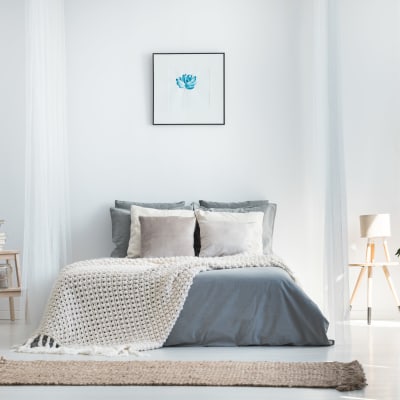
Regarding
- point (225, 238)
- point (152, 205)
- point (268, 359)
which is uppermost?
point (152, 205)

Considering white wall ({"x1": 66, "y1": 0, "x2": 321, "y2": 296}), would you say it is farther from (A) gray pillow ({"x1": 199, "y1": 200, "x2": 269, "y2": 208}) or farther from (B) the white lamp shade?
(B) the white lamp shade

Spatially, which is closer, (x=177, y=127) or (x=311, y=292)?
(x=311, y=292)

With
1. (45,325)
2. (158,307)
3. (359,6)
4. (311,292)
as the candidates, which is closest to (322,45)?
(359,6)

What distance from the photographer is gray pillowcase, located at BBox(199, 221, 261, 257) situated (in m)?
5.63

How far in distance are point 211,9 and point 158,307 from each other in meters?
2.83

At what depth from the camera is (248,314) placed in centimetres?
458

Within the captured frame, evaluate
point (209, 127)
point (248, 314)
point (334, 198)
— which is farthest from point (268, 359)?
point (209, 127)

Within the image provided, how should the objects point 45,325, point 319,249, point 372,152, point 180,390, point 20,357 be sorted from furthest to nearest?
point 372,152
point 319,249
point 45,325
point 20,357
point 180,390

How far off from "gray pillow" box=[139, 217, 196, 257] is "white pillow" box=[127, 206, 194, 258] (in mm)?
115

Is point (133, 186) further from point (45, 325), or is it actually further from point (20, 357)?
point (20, 357)

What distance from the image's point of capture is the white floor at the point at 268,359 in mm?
3311

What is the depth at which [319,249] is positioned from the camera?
5.19m

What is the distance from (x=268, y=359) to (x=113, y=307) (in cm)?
103

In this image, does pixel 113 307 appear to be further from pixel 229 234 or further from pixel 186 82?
pixel 186 82
